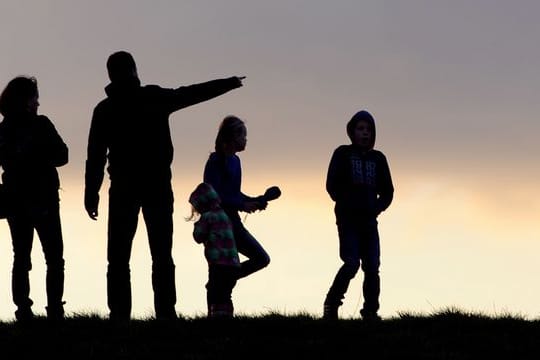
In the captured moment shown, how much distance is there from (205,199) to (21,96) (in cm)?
259

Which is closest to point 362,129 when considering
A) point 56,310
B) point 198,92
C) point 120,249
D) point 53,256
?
point 198,92

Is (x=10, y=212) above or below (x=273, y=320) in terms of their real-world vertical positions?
above

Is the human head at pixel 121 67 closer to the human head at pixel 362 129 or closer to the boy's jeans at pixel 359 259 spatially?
the human head at pixel 362 129

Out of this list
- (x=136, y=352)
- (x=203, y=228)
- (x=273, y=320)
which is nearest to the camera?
(x=136, y=352)

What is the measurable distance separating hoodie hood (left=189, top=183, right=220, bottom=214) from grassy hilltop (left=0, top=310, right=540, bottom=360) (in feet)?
5.08

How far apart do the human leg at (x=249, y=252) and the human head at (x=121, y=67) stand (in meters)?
2.28

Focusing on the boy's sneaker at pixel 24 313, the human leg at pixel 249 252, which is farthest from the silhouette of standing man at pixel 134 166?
the boy's sneaker at pixel 24 313

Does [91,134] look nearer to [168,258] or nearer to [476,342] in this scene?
[168,258]

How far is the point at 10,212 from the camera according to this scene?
17.0 m

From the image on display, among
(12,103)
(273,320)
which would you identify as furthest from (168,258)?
(12,103)

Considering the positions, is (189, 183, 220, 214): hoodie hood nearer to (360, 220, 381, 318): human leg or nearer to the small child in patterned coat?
the small child in patterned coat

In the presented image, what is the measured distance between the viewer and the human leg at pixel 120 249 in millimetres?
16438

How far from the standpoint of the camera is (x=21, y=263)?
17.1 meters

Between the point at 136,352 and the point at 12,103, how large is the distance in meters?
4.30
